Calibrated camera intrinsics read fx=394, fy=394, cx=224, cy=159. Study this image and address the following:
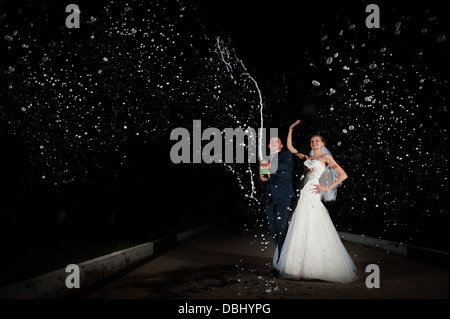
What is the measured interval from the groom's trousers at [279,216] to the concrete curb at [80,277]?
9.99ft

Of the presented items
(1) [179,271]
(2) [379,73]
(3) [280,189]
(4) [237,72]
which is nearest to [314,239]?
(3) [280,189]

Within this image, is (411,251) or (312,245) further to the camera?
(411,251)

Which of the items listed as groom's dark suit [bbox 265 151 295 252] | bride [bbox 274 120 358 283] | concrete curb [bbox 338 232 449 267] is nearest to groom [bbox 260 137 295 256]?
groom's dark suit [bbox 265 151 295 252]

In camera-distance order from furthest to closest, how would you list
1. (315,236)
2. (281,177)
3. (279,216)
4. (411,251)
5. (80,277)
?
(411,251)
(281,177)
(279,216)
(315,236)
(80,277)

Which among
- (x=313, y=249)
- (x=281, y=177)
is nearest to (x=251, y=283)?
(x=313, y=249)

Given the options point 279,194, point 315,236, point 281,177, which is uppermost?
point 281,177

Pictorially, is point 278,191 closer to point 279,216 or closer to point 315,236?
point 279,216

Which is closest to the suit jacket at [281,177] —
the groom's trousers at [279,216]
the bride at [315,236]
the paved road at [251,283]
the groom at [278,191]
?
the groom at [278,191]

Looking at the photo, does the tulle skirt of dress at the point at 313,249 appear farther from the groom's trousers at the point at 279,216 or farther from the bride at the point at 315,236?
the groom's trousers at the point at 279,216

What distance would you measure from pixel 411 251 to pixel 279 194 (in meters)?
3.85

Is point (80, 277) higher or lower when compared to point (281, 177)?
lower

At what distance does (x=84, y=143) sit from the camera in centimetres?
1501

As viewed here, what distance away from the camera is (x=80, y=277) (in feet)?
19.3

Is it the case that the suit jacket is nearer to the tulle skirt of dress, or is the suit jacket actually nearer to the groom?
the groom
